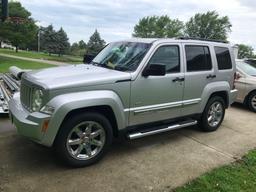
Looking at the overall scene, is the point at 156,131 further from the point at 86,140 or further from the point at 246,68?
the point at 246,68

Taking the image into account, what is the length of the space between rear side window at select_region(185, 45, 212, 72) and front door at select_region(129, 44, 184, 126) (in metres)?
0.25

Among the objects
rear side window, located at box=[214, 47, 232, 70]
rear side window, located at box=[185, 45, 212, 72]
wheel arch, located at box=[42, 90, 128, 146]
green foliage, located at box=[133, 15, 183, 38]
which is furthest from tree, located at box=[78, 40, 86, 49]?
wheel arch, located at box=[42, 90, 128, 146]

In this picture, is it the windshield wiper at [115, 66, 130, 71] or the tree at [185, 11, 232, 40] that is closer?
the windshield wiper at [115, 66, 130, 71]

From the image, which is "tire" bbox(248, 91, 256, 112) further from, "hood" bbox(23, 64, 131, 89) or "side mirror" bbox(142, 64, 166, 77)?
"hood" bbox(23, 64, 131, 89)

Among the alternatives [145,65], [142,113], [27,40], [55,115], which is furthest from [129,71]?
[27,40]

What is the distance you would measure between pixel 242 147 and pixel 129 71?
2674 millimetres

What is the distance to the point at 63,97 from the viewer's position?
3787 millimetres

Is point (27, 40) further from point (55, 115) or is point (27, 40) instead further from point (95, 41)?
point (95, 41)

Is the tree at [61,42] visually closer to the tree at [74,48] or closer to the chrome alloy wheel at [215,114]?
the tree at [74,48]

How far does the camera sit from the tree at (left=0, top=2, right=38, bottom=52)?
22.7 metres

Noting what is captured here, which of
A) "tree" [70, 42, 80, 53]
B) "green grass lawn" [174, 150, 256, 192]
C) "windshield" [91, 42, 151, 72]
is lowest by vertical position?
"green grass lawn" [174, 150, 256, 192]

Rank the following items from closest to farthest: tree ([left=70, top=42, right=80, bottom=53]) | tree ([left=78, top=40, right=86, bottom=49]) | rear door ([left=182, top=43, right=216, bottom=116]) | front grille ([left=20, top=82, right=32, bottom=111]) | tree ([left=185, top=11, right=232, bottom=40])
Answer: front grille ([left=20, top=82, right=32, bottom=111]), rear door ([left=182, top=43, right=216, bottom=116]), tree ([left=185, top=11, right=232, bottom=40]), tree ([left=70, top=42, right=80, bottom=53]), tree ([left=78, top=40, right=86, bottom=49])

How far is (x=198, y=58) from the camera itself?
5.55m

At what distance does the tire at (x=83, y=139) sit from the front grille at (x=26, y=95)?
695 millimetres
